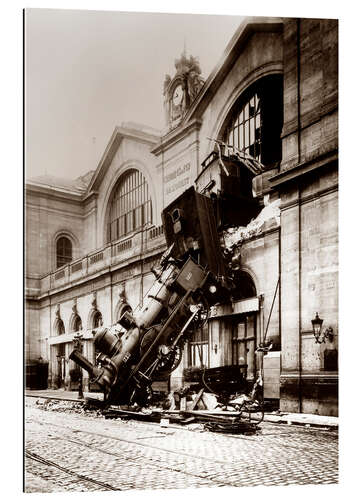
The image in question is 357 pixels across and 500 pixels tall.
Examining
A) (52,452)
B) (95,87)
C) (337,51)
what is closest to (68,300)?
(52,452)

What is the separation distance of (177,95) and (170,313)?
7.34ft

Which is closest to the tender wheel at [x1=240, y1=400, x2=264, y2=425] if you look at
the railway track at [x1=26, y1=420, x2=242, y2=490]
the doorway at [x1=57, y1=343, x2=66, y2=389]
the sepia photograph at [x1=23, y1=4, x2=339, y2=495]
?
the sepia photograph at [x1=23, y1=4, x2=339, y2=495]

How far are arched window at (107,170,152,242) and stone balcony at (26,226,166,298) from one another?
0.10 m

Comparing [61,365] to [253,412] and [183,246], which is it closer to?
[183,246]

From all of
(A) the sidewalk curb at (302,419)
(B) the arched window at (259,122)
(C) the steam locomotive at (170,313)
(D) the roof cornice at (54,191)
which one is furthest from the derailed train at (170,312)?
(D) the roof cornice at (54,191)

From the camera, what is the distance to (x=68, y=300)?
7.86 m

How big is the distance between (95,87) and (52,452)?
3552 millimetres

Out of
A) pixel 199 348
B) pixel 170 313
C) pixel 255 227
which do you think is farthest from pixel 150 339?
pixel 255 227

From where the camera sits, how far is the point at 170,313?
7.60 meters

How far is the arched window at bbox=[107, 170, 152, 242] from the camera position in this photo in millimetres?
7695

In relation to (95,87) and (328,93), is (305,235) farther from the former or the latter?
(95,87)
